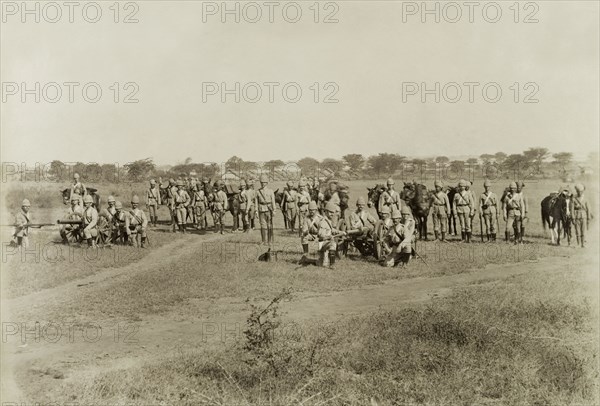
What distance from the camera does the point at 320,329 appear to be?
9102 millimetres

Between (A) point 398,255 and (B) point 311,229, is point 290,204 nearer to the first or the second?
(B) point 311,229

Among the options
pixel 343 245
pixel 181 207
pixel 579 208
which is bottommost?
pixel 343 245

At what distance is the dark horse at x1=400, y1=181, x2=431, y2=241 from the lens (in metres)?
18.3

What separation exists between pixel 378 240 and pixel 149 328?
6976 mm

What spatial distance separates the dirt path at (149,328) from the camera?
7.79 m

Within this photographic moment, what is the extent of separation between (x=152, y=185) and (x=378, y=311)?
14939 mm

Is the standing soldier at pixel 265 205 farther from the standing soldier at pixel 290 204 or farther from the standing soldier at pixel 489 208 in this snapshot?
the standing soldier at pixel 489 208

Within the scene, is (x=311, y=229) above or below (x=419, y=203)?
below

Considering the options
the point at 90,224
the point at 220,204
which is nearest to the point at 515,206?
the point at 220,204

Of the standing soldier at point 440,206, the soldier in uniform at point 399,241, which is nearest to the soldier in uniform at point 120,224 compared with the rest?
the soldier in uniform at point 399,241

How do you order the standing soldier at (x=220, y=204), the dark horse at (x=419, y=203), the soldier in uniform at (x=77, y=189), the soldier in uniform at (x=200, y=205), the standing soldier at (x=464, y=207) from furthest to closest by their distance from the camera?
the soldier in uniform at (x=200, y=205) < the standing soldier at (x=220, y=204) < the soldier in uniform at (x=77, y=189) < the dark horse at (x=419, y=203) < the standing soldier at (x=464, y=207)

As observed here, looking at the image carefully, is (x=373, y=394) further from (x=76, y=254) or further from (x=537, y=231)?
(x=537, y=231)

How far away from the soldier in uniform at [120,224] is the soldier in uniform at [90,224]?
0.66 metres

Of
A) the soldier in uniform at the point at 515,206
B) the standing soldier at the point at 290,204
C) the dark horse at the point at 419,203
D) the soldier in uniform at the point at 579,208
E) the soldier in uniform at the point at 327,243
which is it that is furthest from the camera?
the standing soldier at the point at 290,204
